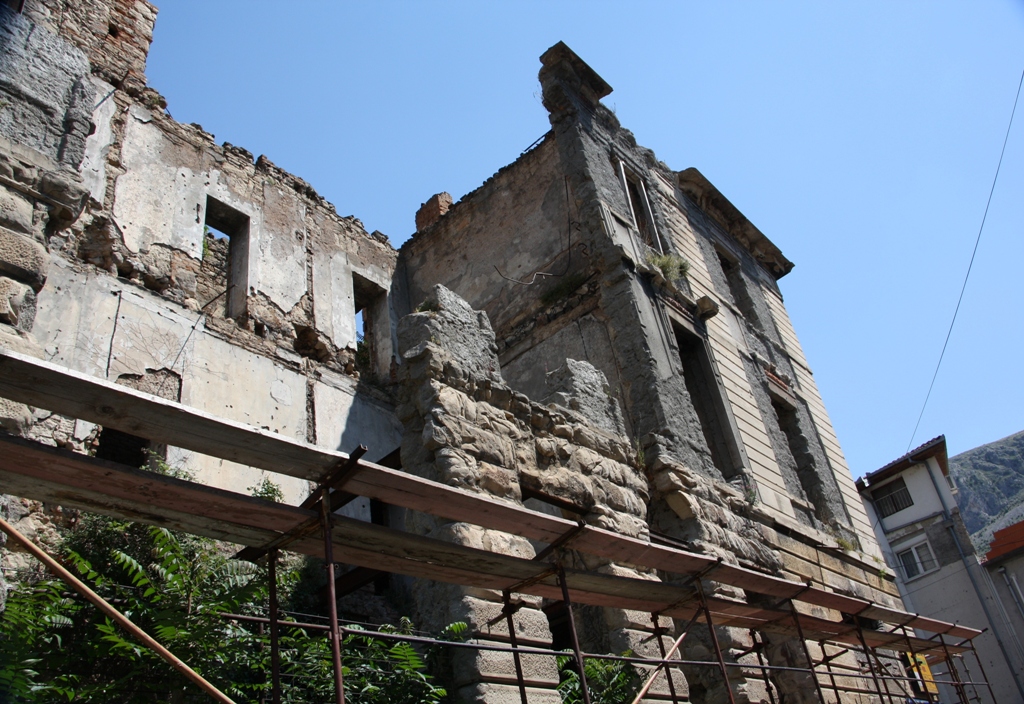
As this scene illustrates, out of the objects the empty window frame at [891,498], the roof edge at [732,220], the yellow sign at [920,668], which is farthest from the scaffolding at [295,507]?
the empty window frame at [891,498]

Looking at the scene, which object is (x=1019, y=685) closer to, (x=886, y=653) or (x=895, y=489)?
(x=895, y=489)

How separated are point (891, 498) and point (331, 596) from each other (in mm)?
23518

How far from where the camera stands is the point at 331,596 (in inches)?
126

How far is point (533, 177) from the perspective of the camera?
1085cm

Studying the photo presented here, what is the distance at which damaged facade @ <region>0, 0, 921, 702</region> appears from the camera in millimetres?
4973

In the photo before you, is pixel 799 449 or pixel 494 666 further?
pixel 799 449

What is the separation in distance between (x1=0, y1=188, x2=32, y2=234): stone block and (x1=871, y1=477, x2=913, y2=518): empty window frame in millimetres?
23786

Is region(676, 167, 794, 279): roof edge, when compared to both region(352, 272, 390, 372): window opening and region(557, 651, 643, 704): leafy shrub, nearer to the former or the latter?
region(352, 272, 390, 372): window opening

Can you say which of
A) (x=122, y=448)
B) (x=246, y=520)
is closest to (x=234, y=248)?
(x=122, y=448)

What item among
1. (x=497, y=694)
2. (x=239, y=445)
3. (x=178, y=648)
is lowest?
(x=497, y=694)

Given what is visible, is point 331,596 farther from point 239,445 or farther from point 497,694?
point 497,694

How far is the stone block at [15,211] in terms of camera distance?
3.65 m

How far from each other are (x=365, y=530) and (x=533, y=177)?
8000mm

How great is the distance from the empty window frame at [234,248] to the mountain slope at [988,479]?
53.4 metres
